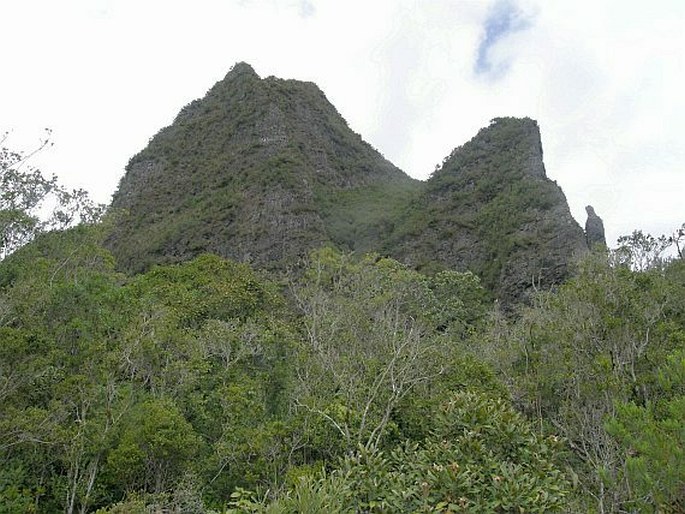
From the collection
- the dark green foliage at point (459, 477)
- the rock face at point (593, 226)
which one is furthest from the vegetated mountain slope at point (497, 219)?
the dark green foliage at point (459, 477)

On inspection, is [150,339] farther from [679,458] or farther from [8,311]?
[679,458]

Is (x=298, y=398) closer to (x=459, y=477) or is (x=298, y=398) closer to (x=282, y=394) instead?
(x=282, y=394)

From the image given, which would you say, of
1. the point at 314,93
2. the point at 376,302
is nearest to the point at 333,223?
the point at 314,93

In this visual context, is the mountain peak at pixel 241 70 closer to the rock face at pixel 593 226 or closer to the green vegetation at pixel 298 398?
the rock face at pixel 593 226

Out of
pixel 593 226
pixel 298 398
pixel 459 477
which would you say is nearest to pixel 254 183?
pixel 593 226

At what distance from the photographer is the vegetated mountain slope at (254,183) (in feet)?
163

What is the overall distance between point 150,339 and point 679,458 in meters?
12.4

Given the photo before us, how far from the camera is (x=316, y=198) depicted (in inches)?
2213

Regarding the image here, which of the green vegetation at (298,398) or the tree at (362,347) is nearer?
the green vegetation at (298,398)

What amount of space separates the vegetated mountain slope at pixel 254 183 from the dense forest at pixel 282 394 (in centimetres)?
2698

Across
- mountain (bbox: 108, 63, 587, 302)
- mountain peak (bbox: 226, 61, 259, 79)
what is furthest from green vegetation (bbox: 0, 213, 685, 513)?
mountain peak (bbox: 226, 61, 259, 79)

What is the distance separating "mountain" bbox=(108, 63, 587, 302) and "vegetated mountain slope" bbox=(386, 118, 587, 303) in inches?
4.4

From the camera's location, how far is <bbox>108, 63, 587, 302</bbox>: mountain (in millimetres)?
47000

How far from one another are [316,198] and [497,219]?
51.3 ft
